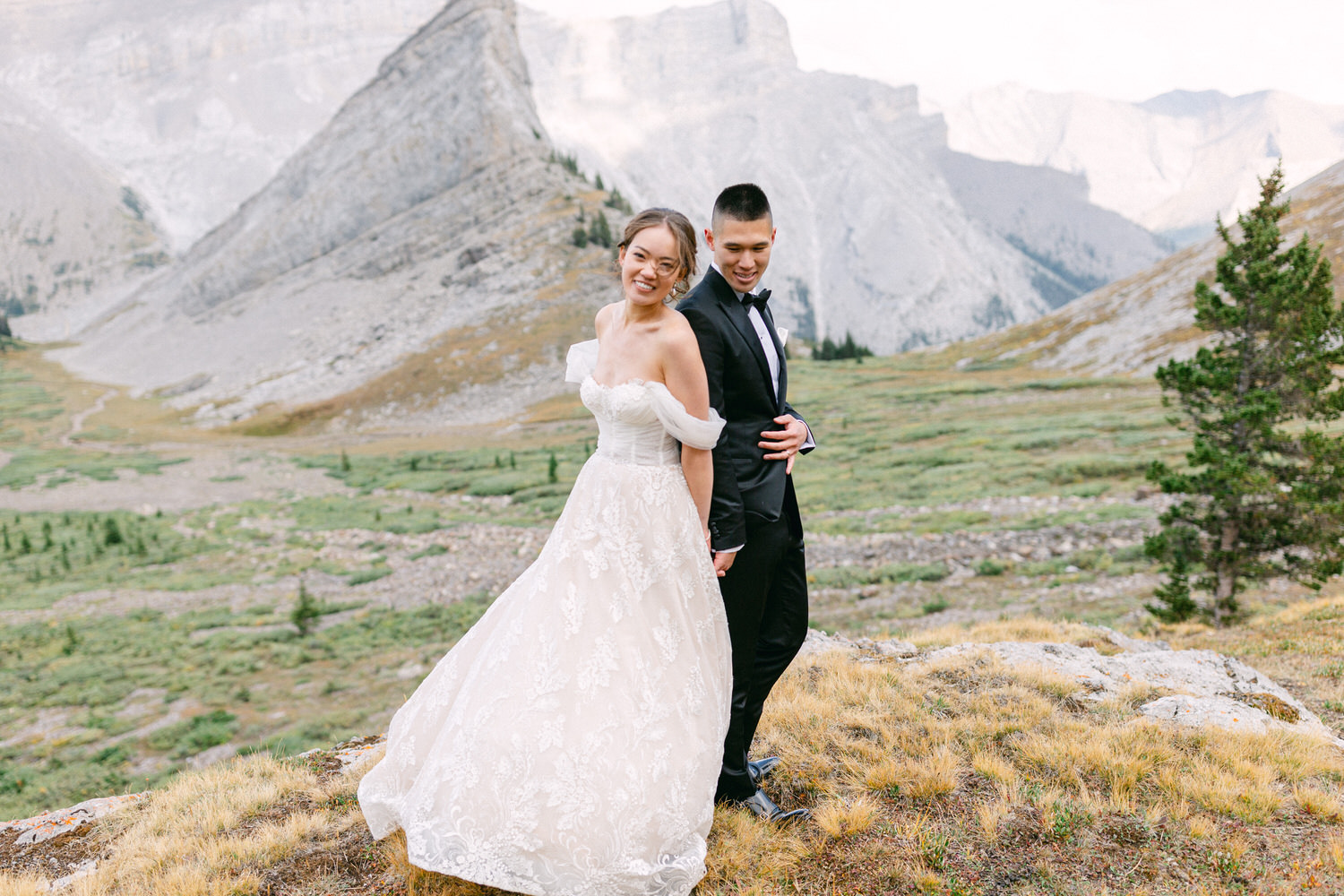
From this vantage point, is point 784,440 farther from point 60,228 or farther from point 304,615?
point 60,228

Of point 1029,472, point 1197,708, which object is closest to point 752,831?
point 1197,708

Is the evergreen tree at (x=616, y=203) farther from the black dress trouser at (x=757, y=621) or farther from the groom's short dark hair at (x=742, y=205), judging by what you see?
the black dress trouser at (x=757, y=621)

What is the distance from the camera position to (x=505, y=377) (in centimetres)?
6788

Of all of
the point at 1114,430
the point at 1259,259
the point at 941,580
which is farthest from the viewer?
the point at 1114,430

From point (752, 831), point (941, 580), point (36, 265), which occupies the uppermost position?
point (36, 265)

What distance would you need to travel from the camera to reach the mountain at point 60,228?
16950 cm

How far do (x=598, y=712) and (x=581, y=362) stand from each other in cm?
218

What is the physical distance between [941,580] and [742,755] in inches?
496


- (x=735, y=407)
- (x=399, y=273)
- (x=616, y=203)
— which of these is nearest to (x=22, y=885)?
(x=735, y=407)

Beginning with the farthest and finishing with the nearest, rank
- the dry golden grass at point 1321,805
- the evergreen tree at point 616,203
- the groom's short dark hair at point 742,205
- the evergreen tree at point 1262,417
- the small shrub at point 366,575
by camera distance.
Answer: the evergreen tree at point 616,203 → the small shrub at point 366,575 → the evergreen tree at point 1262,417 → the dry golden grass at point 1321,805 → the groom's short dark hair at point 742,205

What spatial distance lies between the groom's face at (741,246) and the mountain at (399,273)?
61792mm

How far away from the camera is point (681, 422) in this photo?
3723 millimetres

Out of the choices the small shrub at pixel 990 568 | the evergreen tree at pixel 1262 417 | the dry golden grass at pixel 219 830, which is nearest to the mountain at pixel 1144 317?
the small shrub at pixel 990 568

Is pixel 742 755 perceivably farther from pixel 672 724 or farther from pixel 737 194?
pixel 737 194
